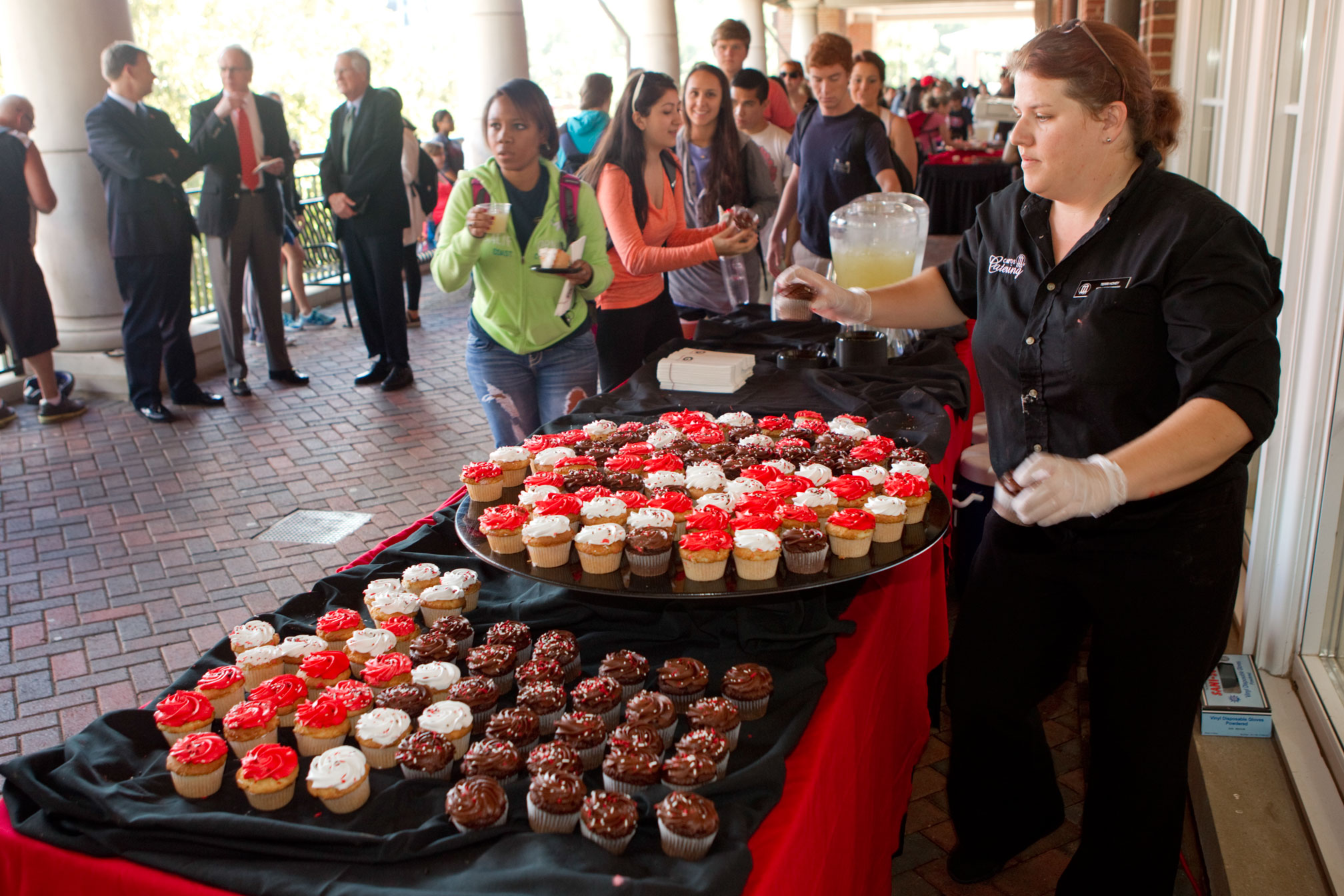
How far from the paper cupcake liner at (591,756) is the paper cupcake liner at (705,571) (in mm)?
473

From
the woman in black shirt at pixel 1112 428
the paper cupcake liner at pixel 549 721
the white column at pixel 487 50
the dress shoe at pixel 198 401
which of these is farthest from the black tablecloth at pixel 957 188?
the paper cupcake liner at pixel 549 721

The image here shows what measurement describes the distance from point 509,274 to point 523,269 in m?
0.05

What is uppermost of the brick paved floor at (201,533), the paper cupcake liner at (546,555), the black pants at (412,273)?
the paper cupcake liner at (546,555)

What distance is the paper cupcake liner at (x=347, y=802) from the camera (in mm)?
1516

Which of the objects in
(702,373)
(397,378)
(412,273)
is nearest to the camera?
(702,373)

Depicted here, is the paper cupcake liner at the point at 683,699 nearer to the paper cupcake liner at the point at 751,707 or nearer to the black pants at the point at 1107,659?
the paper cupcake liner at the point at 751,707

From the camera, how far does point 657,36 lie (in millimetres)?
15195

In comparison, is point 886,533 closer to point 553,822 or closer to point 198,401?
point 553,822

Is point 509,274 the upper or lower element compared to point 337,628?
upper

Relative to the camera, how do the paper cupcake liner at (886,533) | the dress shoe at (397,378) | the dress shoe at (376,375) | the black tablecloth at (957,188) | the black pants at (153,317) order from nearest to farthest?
the paper cupcake liner at (886,533) < the black pants at (153,317) < the dress shoe at (397,378) < the dress shoe at (376,375) < the black tablecloth at (957,188)

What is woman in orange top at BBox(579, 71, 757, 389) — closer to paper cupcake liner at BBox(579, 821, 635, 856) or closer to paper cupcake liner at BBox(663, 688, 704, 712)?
paper cupcake liner at BBox(663, 688, 704, 712)

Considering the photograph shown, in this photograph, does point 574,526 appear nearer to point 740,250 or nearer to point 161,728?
point 161,728

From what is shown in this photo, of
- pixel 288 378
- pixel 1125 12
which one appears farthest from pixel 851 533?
pixel 288 378

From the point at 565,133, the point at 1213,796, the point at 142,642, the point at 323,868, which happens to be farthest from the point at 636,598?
the point at 565,133
